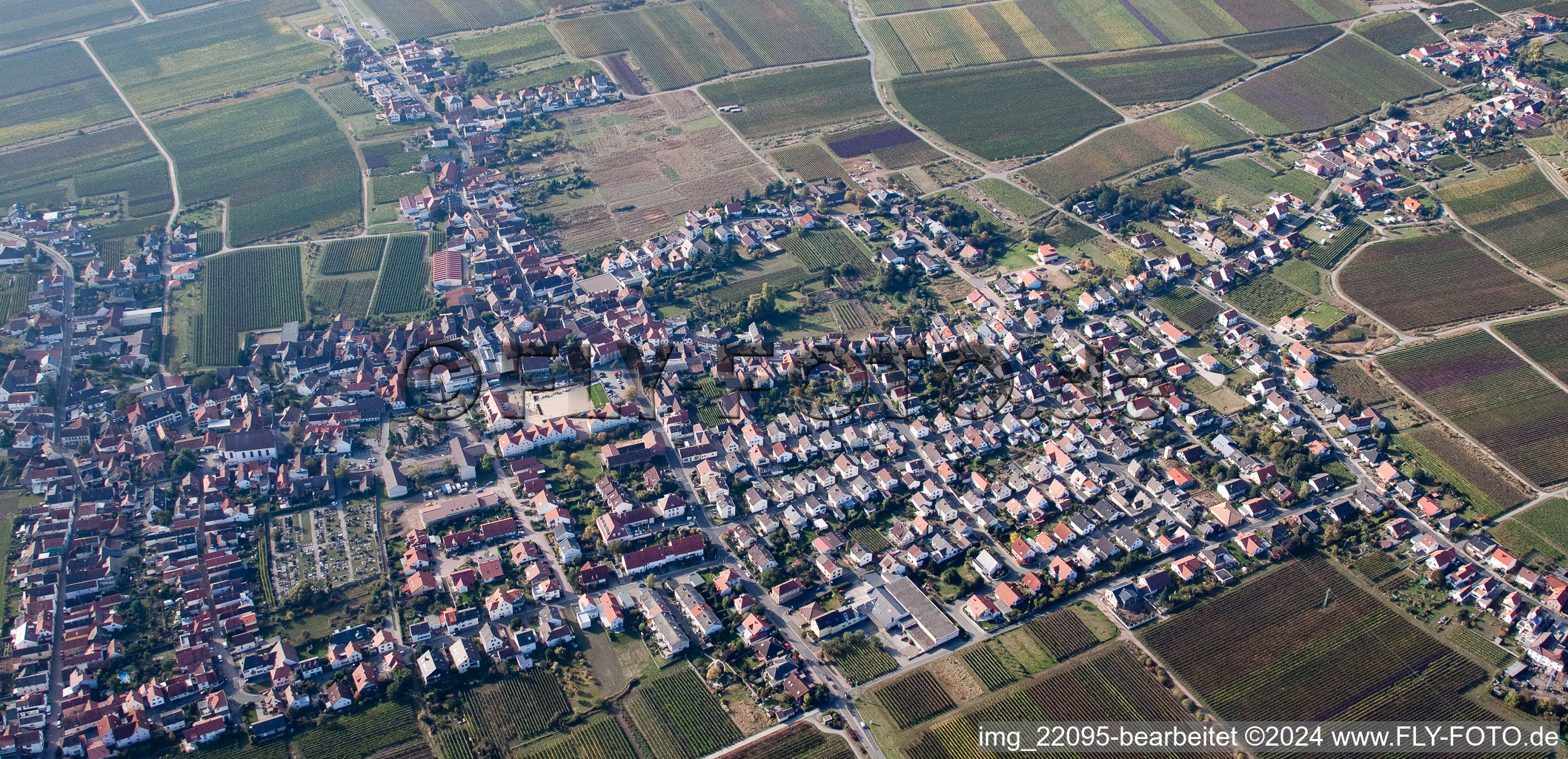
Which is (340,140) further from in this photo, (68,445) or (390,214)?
(68,445)

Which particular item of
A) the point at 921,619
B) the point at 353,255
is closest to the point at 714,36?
the point at 353,255

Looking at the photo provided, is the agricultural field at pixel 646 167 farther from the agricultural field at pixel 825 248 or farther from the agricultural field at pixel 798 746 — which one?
the agricultural field at pixel 798 746

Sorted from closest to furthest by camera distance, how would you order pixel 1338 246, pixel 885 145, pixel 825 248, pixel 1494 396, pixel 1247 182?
pixel 1494 396, pixel 1338 246, pixel 825 248, pixel 1247 182, pixel 885 145

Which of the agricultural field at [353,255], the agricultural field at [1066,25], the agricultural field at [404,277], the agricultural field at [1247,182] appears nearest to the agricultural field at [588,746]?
the agricultural field at [404,277]

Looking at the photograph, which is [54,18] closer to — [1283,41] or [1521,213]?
[1283,41]

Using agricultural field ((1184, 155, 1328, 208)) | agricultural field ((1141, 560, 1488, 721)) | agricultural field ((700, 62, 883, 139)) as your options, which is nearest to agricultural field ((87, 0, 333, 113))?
agricultural field ((700, 62, 883, 139))

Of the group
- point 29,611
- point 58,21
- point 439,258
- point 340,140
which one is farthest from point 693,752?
point 58,21
